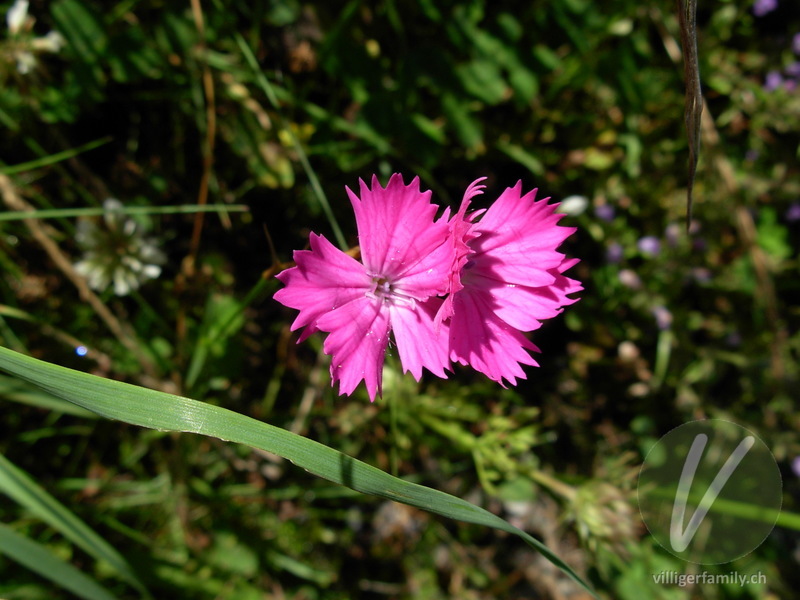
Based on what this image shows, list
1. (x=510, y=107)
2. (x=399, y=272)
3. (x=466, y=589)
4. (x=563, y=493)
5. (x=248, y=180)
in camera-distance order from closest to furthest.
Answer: (x=399, y=272) → (x=563, y=493) → (x=248, y=180) → (x=510, y=107) → (x=466, y=589)

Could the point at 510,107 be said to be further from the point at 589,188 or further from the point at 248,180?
the point at 248,180

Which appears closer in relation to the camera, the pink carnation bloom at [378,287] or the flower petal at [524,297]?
the pink carnation bloom at [378,287]

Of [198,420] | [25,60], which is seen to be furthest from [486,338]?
[25,60]

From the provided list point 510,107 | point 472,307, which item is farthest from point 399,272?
point 510,107

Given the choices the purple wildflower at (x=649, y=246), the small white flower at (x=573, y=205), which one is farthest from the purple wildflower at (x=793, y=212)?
the small white flower at (x=573, y=205)

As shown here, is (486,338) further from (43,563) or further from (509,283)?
(43,563)

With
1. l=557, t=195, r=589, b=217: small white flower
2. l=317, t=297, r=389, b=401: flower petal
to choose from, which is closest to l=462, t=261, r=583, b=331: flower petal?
l=317, t=297, r=389, b=401: flower petal

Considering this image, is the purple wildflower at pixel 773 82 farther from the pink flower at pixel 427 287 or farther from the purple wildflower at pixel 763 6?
the pink flower at pixel 427 287
